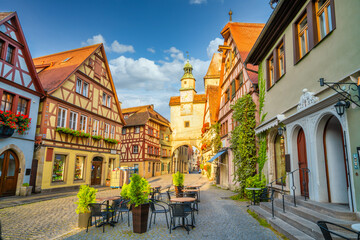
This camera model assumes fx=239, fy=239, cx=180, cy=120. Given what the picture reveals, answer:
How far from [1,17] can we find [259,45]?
42.4ft

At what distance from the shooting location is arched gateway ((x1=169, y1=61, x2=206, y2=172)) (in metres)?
38.6

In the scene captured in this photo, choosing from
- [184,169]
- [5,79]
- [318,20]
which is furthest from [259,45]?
[184,169]

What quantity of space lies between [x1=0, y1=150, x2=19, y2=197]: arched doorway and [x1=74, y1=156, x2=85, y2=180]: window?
4477 mm

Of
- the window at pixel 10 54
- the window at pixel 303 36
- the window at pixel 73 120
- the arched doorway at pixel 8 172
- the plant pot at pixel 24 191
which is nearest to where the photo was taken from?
the window at pixel 303 36

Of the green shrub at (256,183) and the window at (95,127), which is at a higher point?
the window at (95,127)

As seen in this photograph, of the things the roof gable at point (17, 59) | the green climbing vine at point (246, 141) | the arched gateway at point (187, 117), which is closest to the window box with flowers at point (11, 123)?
the roof gable at point (17, 59)

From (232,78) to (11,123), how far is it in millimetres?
13112

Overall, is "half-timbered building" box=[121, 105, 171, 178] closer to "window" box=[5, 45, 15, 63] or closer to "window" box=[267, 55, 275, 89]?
"window" box=[5, 45, 15, 63]

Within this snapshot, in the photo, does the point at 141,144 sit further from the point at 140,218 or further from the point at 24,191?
the point at 140,218

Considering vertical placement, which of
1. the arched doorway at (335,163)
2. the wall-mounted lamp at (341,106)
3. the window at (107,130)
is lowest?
the arched doorway at (335,163)

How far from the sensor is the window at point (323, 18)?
20.2ft

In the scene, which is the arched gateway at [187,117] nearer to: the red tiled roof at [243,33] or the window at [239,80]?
the red tiled roof at [243,33]

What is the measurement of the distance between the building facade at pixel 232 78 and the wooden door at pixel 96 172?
33.1 ft

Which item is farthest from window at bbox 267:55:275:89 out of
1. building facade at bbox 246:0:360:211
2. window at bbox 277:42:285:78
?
window at bbox 277:42:285:78
